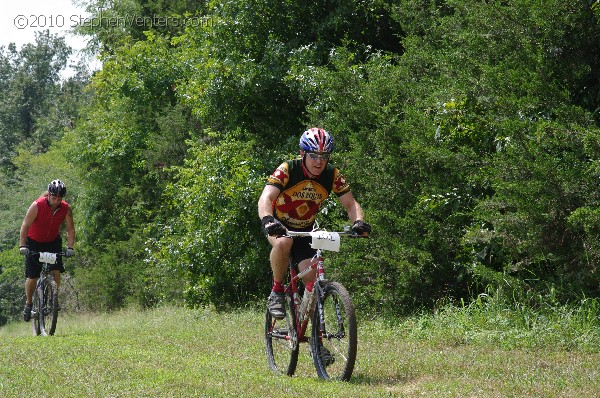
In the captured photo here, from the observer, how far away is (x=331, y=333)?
7.77 m

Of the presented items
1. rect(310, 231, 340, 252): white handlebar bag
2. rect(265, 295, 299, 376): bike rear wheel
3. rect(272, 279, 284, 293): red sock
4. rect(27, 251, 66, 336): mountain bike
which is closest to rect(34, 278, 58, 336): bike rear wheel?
rect(27, 251, 66, 336): mountain bike

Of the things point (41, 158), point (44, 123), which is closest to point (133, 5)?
point (41, 158)

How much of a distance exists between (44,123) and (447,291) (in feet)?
212

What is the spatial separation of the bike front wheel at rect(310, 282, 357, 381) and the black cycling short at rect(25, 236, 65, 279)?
22.0 ft

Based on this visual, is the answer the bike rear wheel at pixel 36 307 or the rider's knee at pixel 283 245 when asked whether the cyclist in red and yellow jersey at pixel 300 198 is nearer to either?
the rider's knee at pixel 283 245

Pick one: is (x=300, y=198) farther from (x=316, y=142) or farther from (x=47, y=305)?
(x=47, y=305)

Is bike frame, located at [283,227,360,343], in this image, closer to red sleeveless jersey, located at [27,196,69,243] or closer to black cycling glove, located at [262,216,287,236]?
black cycling glove, located at [262,216,287,236]

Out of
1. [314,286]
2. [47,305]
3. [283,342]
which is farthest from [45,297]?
[314,286]

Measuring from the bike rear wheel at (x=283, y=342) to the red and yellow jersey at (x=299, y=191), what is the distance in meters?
0.78

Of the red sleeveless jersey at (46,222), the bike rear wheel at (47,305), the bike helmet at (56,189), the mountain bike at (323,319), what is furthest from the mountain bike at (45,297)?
the mountain bike at (323,319)

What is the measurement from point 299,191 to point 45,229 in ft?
21.4

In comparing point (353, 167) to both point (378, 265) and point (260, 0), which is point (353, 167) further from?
point (260, 0)

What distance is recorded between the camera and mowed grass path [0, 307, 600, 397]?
23.1 ft

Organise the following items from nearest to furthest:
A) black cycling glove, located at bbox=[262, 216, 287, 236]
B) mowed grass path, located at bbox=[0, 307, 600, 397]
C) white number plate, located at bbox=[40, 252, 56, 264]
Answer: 1. mowed grass path, located at bbox=[0, 307, 600, 397]
2. black cycling glove, located at bbox=[262, 216, 287, 236]
3. white number plate, located at bbox=[40, 252, 56, 264]
